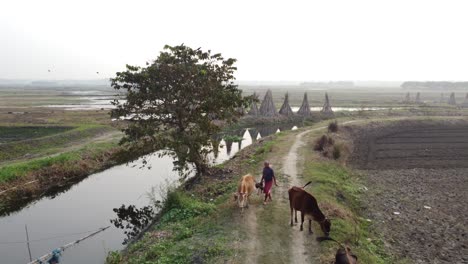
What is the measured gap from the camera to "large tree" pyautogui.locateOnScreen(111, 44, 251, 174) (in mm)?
23344

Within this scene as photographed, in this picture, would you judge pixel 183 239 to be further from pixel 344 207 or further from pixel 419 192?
pixel 419 192

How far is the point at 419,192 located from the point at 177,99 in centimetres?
1761

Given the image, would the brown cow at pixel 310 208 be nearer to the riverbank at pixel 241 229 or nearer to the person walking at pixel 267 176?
the riverbank at pixel 241 229

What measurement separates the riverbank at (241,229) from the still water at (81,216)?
345 cm

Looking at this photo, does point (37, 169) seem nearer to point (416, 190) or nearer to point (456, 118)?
point (416, 190)

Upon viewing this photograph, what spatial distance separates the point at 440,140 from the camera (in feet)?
145

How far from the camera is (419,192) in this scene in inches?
933

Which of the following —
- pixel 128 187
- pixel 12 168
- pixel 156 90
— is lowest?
pixel 128 187

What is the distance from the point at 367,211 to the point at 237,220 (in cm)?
843

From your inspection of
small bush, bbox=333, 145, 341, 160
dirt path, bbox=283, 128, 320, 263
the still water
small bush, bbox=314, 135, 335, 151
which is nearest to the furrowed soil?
small bush, bbox=333, 145, 341, 160

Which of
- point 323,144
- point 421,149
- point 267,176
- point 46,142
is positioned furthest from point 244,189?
point 46,142

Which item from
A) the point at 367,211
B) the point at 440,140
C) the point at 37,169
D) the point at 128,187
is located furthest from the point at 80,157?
the point at 440,140

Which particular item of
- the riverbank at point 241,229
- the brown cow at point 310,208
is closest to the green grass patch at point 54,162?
the riverbank at point 241,229

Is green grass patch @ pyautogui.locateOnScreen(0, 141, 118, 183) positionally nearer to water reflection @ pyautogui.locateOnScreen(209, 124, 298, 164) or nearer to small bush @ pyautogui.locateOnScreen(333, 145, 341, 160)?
water reflection @ pyautogui.locateOnScreen(209, 124, 298, 164)
